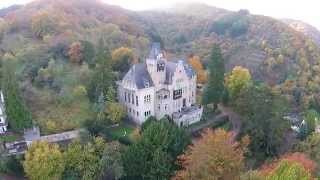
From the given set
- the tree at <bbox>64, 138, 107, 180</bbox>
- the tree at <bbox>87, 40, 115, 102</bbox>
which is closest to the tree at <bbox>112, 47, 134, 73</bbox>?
the tree at <bbox>87, 40, 115, 102</bbox>

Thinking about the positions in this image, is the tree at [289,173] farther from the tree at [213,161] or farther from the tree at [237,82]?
the tree at [237,82]

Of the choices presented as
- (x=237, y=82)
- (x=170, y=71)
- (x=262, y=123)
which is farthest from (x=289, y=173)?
(x=237, y=82)

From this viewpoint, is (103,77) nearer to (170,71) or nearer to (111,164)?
(170,71)

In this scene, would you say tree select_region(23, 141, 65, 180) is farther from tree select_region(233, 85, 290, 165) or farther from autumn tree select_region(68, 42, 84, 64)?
tree select_region(233, 85, 290, 165)

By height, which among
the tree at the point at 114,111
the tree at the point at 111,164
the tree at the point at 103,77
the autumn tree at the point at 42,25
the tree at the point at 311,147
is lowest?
the tree at the point at 311,147

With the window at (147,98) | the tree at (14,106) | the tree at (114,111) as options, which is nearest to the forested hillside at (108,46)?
the tree at (114,111)

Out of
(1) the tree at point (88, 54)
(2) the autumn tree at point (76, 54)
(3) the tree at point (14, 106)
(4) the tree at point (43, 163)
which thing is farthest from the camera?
(2) the autumn tree at point (76, 54)
